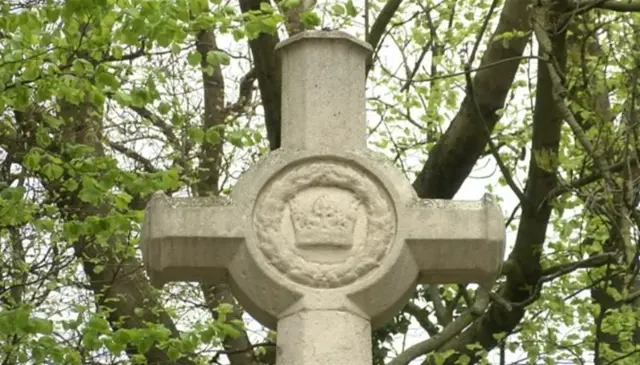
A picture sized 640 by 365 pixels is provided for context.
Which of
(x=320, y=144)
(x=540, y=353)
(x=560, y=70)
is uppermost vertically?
(x=560, y=70)

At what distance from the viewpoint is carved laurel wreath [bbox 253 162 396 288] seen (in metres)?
6.94

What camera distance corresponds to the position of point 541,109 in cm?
1135

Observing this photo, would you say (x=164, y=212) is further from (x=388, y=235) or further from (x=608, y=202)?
(x=608, y=202)

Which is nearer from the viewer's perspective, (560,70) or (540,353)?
(560,70)

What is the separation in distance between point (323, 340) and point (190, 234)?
2.10ft

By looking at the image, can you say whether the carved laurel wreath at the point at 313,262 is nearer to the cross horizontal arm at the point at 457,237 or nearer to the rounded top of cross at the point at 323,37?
the cross horizontal arm at the point at 457,237

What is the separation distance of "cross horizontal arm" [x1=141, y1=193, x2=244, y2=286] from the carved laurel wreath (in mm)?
109

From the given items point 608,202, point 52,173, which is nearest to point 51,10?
point 52,173

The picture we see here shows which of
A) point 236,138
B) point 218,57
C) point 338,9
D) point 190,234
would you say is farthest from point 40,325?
point 338,9

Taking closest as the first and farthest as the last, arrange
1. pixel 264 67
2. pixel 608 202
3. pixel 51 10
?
pixel 608 202
pixel 51 10
pixel 264 67

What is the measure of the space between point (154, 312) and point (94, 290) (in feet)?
1.98

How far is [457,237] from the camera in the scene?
23.2 feet

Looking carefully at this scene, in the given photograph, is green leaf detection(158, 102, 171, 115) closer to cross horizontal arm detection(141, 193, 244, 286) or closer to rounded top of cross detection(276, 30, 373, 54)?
rounded top of cross detection(276, 30, 373, 54)

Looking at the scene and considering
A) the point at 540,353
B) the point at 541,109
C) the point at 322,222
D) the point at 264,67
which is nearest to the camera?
the point at 322,222
